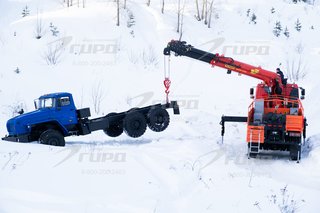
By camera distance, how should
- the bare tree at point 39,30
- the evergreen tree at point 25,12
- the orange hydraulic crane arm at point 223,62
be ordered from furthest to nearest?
the evergreen tree at point 25,12 < the bare tree at point 39,30 < the orange hydraulic crane arm at point 223,62

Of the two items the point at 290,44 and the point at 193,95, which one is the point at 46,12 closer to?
the point at 193,95

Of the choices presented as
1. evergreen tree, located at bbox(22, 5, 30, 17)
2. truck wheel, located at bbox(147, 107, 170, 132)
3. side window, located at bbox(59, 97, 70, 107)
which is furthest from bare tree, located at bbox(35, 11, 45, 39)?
truck wheel, located at bbox(147, 107, 170, 132)

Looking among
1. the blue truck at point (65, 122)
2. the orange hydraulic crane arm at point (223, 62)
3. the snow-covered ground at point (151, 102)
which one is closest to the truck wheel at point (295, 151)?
the snow-covered ground at point (151, 102)

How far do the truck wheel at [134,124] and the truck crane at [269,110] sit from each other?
315cm

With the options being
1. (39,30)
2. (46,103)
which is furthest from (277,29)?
(46,103)

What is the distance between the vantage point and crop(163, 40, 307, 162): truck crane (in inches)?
478

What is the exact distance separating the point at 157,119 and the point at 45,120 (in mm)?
4442

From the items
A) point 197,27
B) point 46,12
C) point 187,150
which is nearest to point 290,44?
point 197,27

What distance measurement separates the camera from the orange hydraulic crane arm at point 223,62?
13.4 m

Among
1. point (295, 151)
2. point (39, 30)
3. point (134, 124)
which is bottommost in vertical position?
point (295, 151)

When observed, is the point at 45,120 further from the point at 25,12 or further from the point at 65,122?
the point at 25,12

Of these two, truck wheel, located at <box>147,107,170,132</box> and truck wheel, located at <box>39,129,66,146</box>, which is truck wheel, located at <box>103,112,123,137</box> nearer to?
truck wheel, located at <box>147,107,170,132</box>

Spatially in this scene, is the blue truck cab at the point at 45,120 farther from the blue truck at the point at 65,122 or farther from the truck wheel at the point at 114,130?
the truck wheel at the point at 114,130

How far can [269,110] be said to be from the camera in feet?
44.3
